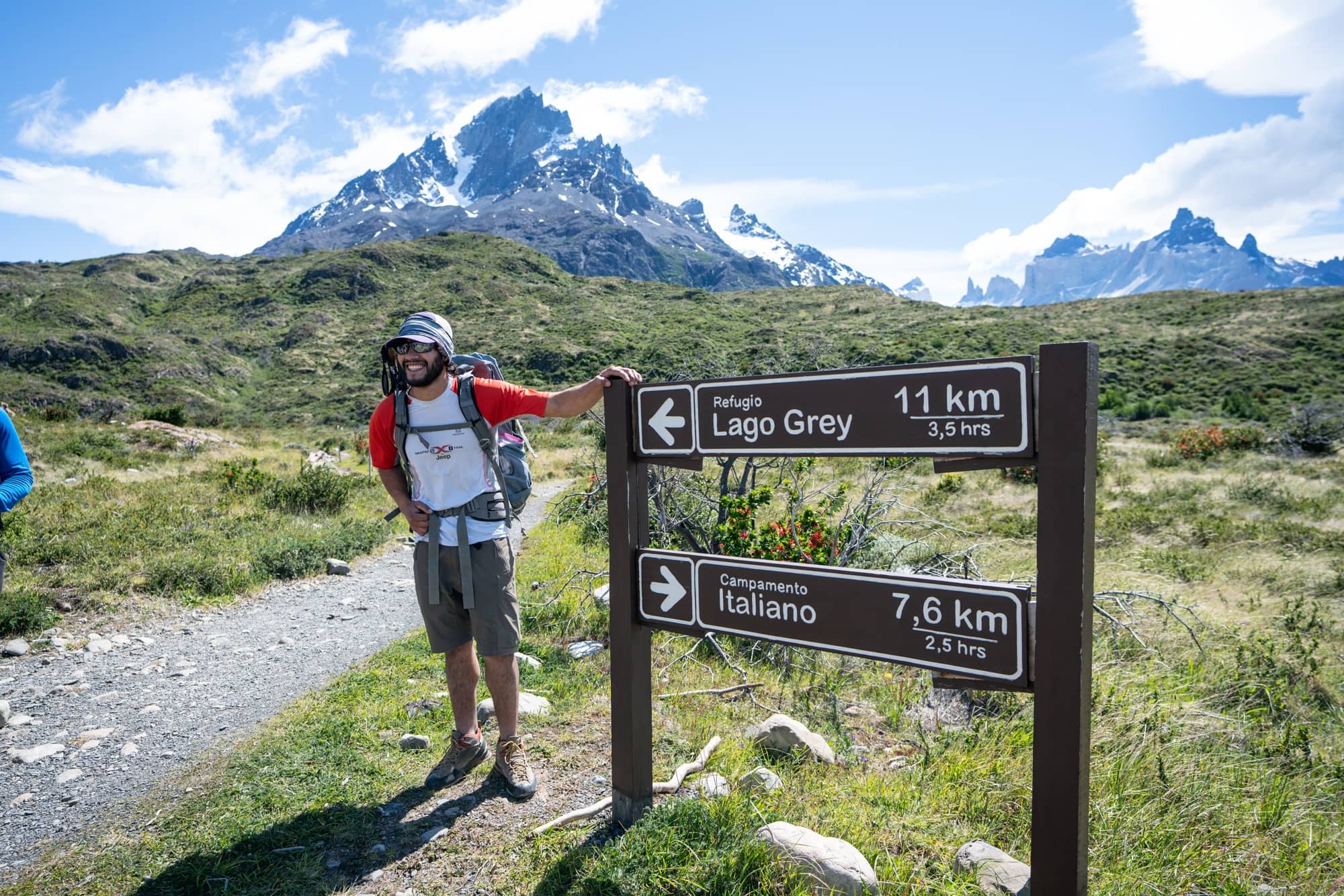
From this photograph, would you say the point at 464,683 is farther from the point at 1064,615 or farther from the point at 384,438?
the point at 1064,615

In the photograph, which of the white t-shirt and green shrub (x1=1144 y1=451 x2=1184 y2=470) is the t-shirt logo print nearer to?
the white t-shirt

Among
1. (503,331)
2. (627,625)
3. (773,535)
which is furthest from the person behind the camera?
(503,331)

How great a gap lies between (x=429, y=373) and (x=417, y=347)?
0.38 feet

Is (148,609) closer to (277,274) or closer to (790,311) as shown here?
(790,311)

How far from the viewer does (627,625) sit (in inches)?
109

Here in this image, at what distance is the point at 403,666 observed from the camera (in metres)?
4.68

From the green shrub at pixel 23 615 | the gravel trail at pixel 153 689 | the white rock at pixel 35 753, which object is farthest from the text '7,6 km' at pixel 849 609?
the green shrub at pixel 23 615

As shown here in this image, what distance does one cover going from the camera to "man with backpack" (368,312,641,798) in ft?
9.88

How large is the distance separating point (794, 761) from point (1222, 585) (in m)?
5.73

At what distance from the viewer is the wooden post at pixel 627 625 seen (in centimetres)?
274

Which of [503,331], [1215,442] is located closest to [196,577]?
[1215,442]

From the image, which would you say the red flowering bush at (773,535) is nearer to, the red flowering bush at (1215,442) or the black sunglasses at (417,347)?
the black sunglasses at (417,347)

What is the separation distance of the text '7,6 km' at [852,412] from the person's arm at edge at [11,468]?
116 inches

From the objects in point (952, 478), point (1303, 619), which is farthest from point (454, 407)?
point (952, 478)
